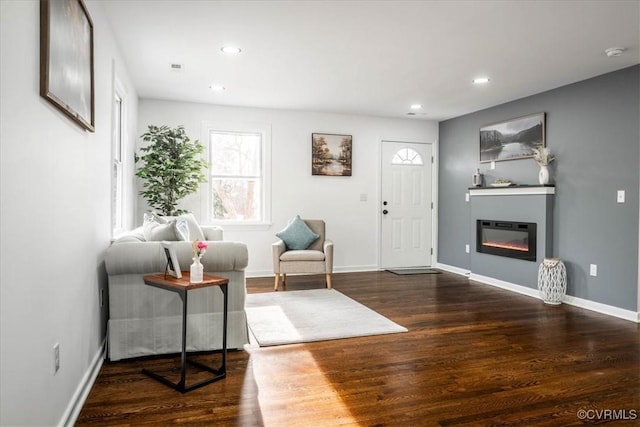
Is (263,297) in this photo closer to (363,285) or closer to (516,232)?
(363,285)

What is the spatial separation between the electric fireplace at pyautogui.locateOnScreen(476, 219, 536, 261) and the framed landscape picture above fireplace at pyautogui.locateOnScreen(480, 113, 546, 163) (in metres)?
0.89

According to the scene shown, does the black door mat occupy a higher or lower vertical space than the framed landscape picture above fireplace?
lower

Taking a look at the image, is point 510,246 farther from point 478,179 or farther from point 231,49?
point 231,49

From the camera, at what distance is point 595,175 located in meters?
4.49

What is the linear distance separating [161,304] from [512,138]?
476cm

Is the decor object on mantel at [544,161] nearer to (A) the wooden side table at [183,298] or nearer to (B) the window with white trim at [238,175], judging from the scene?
(B) the window with white trim at [238,175]

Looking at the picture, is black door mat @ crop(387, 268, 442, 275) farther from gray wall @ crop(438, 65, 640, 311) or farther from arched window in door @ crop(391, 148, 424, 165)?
gray wall @ crop(438, 65, 640, 311)

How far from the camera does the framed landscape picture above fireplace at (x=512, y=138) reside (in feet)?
17.0

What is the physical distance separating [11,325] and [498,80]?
4.81 m

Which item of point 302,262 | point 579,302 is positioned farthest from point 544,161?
point 302,262

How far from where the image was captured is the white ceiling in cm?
300

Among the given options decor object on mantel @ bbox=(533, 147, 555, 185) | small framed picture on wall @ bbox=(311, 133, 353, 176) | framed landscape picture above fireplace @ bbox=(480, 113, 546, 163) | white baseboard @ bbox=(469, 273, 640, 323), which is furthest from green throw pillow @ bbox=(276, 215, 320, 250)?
decor object on mantel @ bbox=(533, 147, 555, 185)

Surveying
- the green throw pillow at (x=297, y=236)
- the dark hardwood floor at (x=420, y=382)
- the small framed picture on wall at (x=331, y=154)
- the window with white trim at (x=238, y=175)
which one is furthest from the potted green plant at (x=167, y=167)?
the dark hardwood floor at (x=420, y=382)

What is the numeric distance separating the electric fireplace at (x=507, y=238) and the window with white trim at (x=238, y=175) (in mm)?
3085
